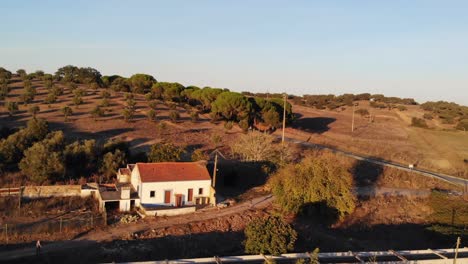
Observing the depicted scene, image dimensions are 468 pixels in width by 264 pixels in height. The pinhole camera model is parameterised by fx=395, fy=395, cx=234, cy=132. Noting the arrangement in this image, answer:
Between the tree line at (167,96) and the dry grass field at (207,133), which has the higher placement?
the tree line at (167,96)

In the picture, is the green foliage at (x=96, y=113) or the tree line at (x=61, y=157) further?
the green foliage at (x=96, y=113)

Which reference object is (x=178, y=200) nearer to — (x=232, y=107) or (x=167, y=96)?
(x=232, y=107)

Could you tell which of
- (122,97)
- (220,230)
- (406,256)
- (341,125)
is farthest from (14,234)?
(341,125)

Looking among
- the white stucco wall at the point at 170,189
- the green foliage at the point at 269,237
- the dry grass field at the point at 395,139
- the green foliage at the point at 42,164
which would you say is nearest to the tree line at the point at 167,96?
the dry grass field at the point at 395,139

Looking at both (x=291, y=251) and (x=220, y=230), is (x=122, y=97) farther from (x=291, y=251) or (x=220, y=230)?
(x=291, y=251)

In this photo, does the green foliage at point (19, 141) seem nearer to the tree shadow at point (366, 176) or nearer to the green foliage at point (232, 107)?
the green foliage at point (232, 107)

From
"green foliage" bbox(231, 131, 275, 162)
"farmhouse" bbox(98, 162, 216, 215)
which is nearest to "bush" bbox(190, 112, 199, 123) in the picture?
"green foliage" bbox(231, 131, 275, 162)

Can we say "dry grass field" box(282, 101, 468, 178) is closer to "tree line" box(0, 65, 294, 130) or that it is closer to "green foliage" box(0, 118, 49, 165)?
"tree line" box(0, 65, 294, 130)
